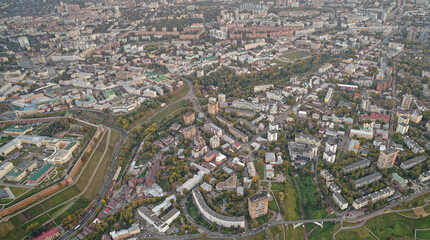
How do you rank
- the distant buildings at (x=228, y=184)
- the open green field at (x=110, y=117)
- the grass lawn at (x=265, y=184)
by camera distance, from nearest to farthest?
the distant buildings at (x=228, y=184) < the grass lawn at (x=265, y=184) < the open green field at (x=110, y=117)

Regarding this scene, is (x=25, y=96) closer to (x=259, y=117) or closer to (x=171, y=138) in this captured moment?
(x=171, y=138)

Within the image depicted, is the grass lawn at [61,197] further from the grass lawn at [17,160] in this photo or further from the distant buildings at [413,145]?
the distant buildings at [413,145]

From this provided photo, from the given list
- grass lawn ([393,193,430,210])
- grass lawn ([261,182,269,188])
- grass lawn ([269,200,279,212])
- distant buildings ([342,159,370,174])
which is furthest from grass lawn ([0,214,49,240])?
grass lawn ([393,193,430,210])

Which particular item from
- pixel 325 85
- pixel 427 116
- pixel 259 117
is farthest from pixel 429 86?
pixel 259 117

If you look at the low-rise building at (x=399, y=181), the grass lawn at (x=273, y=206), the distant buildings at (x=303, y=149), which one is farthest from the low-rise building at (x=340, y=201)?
the low-rise building at (x=399, y=181)

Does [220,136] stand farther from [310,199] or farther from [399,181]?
[399,181]

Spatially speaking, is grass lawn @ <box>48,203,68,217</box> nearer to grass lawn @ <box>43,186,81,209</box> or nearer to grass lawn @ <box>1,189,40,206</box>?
grass lawn @ <box>43,186,81,209</box>
